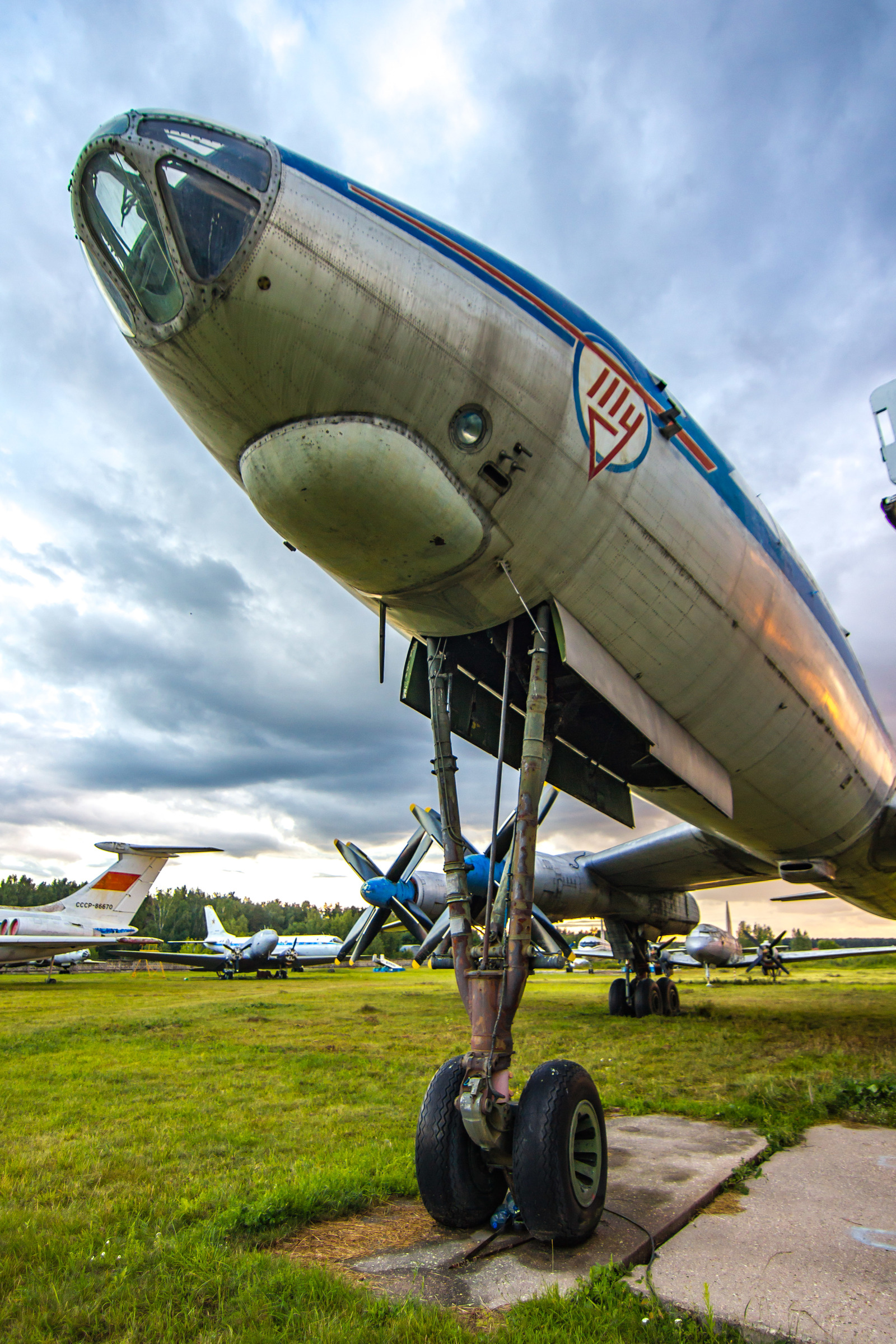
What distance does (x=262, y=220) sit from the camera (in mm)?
3488

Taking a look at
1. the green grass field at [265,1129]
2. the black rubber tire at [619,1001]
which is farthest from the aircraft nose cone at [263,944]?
the black rubber tire at [619,1001]

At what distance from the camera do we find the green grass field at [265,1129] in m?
2.60

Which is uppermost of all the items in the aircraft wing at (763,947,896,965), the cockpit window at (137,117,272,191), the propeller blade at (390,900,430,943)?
the cockpit window at (137,117,272,191)

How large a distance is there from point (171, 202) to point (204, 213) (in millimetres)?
154

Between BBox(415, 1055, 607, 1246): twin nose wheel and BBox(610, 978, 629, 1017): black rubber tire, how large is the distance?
10.8 meters

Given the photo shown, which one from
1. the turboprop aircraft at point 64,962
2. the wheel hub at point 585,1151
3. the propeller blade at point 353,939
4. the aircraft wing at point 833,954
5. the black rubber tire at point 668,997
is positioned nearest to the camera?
the wheel hub at point 585,1151

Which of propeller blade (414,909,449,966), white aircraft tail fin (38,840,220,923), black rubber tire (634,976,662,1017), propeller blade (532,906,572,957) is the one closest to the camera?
propeller blade (414,909,449,966)

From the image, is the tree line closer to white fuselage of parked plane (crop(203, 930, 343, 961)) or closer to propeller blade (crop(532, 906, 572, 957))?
white fuselage of parked plane (crop(203, 930, 343, 961))

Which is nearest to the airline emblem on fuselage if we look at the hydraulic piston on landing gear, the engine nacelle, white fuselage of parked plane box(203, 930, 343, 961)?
the hydraulic piston on landing gear

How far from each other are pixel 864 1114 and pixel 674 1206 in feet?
11.4

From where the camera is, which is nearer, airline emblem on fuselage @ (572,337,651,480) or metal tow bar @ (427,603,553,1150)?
metal tow bar @ (427,603,553,1150)

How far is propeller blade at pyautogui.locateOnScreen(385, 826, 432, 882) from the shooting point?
14.8 meters

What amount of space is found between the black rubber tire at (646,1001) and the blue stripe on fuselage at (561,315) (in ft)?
28.0

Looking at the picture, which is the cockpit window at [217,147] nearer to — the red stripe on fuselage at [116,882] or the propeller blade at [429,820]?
the propeller blade at [429,820]
